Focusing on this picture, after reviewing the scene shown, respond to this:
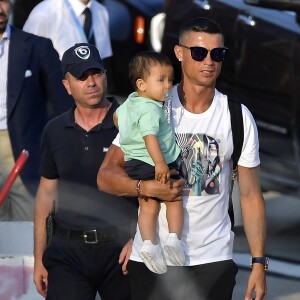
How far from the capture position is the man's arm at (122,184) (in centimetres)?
505

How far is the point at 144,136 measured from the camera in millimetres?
5023

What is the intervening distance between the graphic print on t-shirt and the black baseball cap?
801 mm

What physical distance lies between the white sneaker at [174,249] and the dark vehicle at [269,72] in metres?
4.73

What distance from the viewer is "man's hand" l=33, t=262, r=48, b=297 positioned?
18.9ft

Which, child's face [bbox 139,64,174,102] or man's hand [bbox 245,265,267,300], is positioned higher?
child's face [bbox 139,64,174,102]

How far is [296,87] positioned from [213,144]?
4707mm

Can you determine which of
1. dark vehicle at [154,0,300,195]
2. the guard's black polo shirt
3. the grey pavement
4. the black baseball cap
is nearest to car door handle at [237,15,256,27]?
dark vehicle at [154,0,300,195]

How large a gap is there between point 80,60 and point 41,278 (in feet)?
3.20

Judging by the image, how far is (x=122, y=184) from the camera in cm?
518

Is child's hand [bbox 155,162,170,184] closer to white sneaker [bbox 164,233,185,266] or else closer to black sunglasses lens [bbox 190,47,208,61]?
white sneaker [bbox 164,233,185,266]

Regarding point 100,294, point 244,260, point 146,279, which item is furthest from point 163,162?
point 244,260

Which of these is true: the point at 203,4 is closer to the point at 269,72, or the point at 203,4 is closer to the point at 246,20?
the point at 246,20

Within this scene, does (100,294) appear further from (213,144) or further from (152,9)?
(152,9)

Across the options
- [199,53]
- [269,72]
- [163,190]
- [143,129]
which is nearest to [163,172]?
[163,190]
